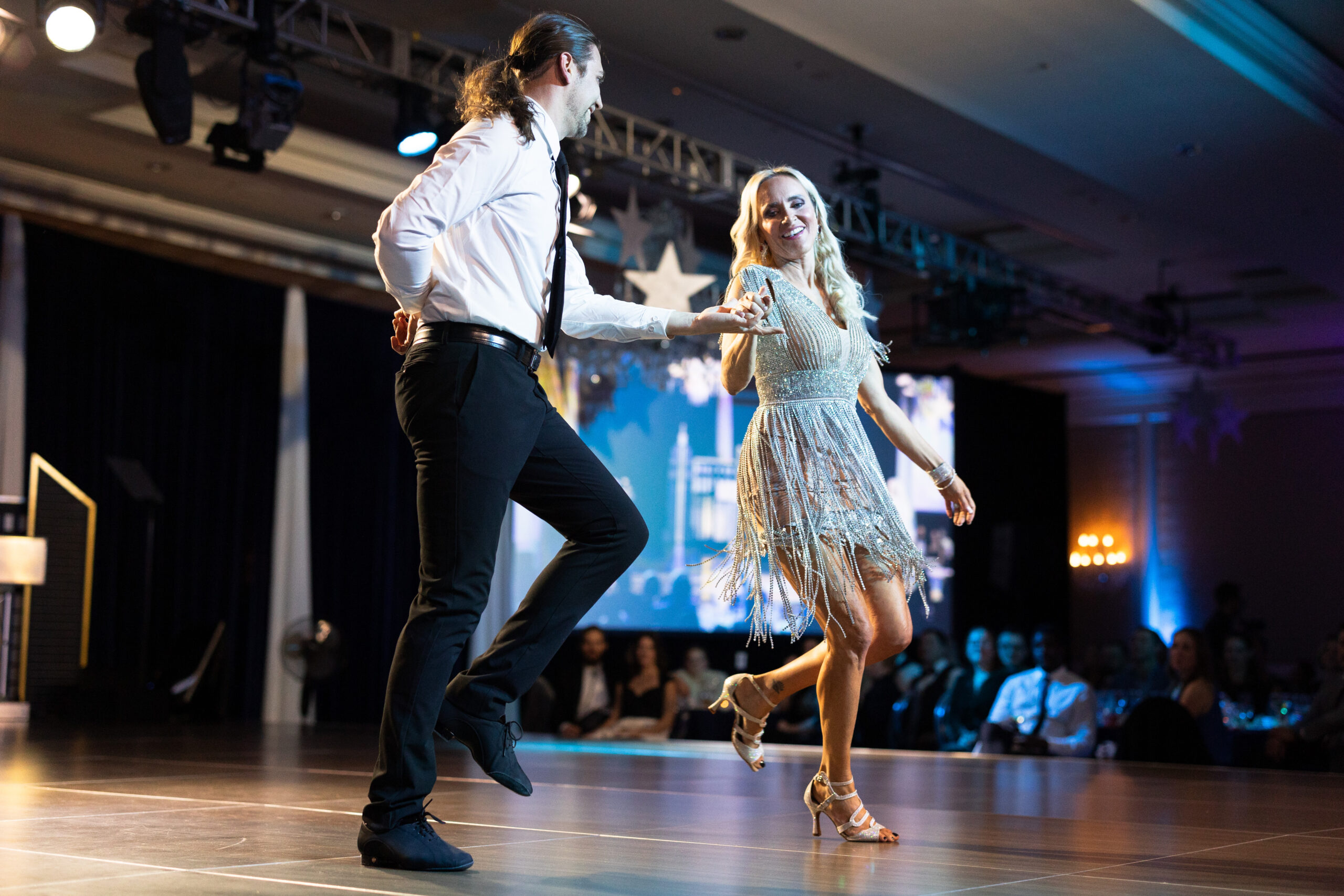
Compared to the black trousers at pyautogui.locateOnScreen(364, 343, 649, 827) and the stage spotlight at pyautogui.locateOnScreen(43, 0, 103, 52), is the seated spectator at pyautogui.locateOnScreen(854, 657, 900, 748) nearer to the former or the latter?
the stage spotlight at pyautogui.locateOnScreen(43, 0, 103, 52)

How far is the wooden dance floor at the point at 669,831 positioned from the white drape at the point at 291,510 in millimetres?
5408

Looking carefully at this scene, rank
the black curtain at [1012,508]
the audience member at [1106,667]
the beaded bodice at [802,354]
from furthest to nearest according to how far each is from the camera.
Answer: the black curtain at [1012,508], the audience member at [1106,667], the beaded bodice at [802,354]

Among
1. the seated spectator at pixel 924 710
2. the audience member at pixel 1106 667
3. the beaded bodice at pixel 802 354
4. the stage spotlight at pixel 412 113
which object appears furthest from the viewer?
the audience member at pixel 1106 667

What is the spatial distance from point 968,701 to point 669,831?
5.18 meters

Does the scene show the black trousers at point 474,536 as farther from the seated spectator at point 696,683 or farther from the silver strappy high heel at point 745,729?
the seated spectator at point 696,683

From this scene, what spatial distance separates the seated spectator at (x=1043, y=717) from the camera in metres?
5.84

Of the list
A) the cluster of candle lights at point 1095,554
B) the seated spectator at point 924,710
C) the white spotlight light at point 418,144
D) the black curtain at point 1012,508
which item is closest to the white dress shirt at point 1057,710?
the seated spectator at point 924,710

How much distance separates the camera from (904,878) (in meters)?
1.70

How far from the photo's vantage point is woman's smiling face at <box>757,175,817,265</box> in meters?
2.54

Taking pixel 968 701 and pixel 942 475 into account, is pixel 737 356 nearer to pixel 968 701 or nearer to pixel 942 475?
pixel 942 475

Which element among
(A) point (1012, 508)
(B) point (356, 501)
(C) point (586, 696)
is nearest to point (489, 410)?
(C) point (586, 696)

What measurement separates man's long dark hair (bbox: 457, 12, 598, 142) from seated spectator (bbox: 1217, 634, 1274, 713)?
226 inches

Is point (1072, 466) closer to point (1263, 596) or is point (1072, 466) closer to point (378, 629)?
point (1263, 596)

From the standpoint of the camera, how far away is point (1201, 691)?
5156mm
